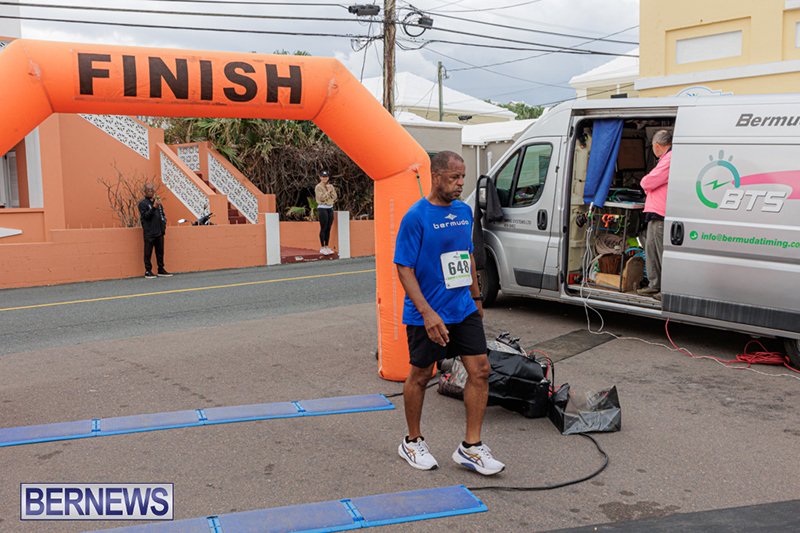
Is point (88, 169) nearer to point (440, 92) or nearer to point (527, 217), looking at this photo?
point (527, 217)

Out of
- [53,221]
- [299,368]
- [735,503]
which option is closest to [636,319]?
[299,368]

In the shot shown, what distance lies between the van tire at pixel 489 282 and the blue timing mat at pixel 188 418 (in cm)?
385

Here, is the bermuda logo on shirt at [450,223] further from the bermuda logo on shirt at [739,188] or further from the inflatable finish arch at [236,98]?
the bermuda logo on shirt at [739,188]

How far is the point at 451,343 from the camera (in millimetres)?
4805

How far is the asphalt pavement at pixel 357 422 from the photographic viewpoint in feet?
14.5

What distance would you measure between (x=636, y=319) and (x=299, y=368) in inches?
175

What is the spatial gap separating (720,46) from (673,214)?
9297mm

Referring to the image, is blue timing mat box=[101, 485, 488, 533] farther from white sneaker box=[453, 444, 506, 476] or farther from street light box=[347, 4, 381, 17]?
street light box=[347, 4, 381, 17]

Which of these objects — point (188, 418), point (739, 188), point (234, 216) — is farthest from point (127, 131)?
point (739, 188)

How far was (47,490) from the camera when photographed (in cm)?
455

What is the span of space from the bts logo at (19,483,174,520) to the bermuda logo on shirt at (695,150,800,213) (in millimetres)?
5629

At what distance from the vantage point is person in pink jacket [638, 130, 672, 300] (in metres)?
7.89

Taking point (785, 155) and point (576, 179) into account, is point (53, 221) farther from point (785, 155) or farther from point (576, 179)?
point (785, 155)

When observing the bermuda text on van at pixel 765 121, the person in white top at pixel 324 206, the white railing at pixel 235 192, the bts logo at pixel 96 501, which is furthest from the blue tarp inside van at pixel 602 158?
the white railing at pixel 235 192
